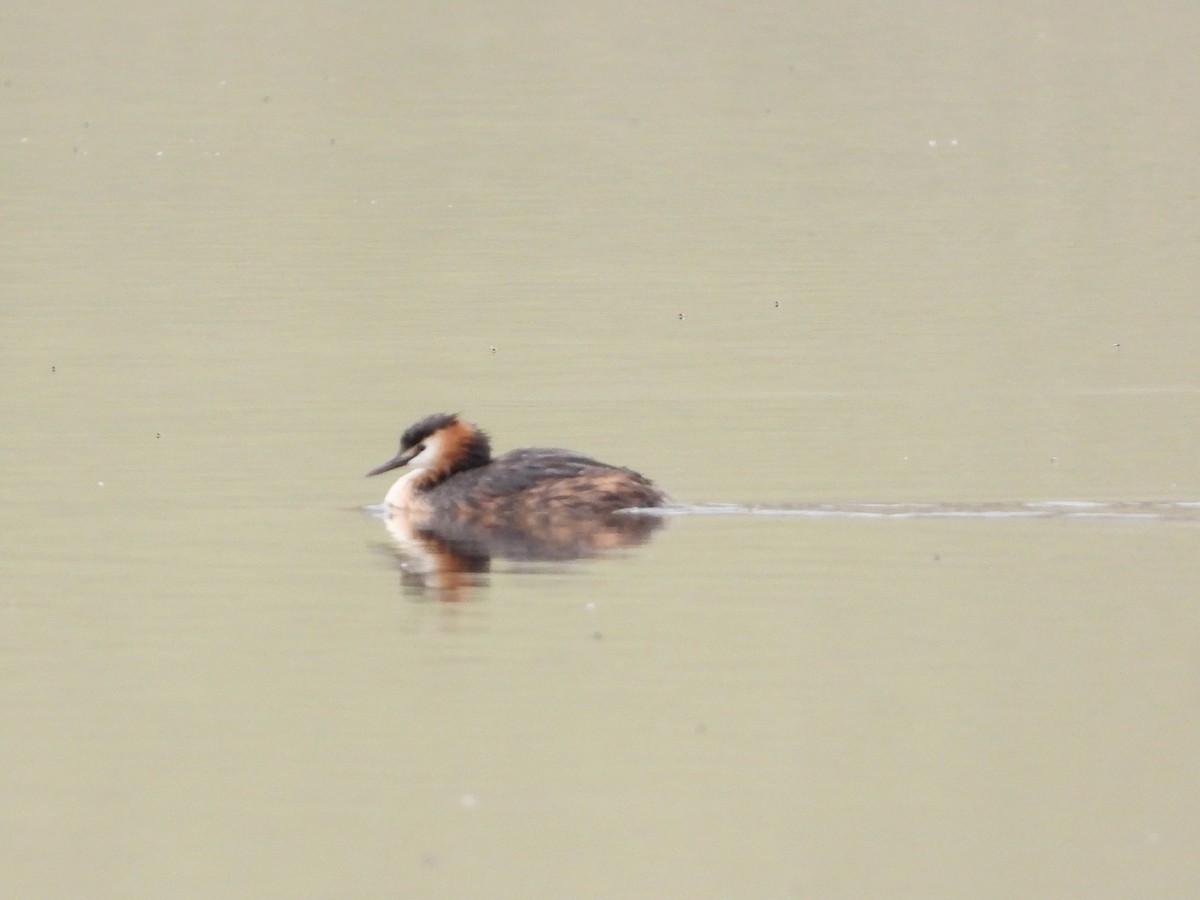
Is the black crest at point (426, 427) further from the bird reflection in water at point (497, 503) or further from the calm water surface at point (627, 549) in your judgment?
the calm water surface at point (627, 549)

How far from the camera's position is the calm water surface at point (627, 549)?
30.2ft

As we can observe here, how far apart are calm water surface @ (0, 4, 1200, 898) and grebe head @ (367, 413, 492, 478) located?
0.47 metres

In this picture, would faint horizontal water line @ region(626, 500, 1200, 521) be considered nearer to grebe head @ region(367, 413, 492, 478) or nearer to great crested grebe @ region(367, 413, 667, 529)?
great crested grebe @ region(367, 413, 667, 529)

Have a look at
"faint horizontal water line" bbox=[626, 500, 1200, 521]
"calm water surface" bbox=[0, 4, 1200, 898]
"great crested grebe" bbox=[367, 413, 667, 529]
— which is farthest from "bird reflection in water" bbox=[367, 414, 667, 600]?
"faint horizontal water line" bbox=[626, 500, 1200, 521]

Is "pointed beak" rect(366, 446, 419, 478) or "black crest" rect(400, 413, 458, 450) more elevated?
"black crest" rect(400, 413, 458, 450)

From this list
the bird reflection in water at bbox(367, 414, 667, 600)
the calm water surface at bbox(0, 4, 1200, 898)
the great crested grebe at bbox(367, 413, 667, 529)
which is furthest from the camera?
the great crested grebe at bbox(367, 413, 667, 529)

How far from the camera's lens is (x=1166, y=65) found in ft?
179

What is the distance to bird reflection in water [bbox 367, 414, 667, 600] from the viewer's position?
14312mm

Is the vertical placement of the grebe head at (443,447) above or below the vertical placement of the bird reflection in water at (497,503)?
above

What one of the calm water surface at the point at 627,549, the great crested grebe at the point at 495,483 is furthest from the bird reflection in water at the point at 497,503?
the calm water surface at the point at 627,549

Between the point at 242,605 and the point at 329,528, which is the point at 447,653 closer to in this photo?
the point at 242,605

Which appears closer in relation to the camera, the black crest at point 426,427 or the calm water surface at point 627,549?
the calm water surface at point 627,549

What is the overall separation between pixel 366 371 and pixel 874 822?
38.8 feet

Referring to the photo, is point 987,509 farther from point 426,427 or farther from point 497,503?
point 426,427
